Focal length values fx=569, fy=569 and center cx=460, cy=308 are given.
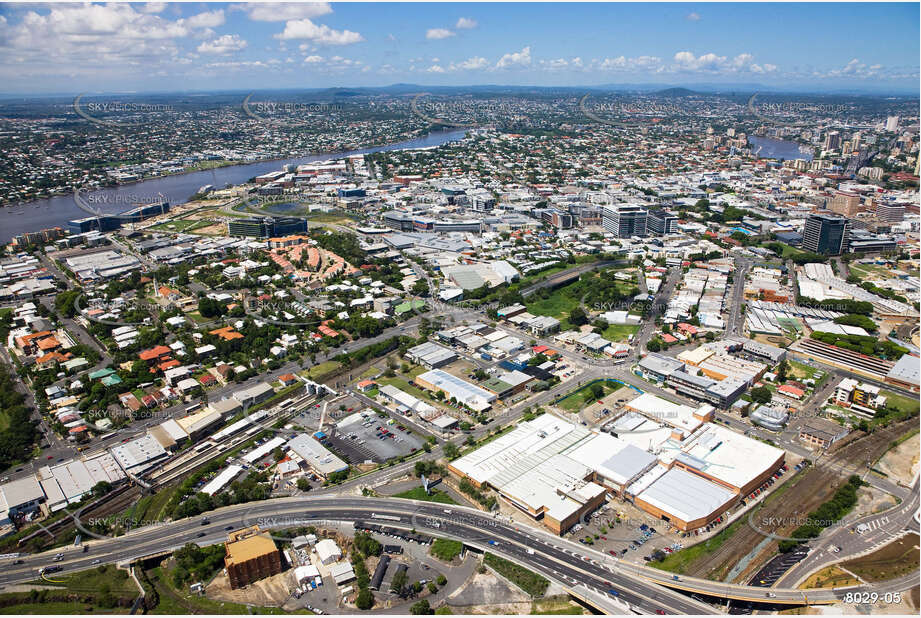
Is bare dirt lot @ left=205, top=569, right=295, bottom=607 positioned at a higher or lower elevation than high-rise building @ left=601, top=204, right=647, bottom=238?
lower

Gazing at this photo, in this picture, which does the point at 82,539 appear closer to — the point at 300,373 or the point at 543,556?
the point at 300,373

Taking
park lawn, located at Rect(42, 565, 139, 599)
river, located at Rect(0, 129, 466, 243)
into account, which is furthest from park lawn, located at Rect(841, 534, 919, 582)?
river, located at Rect(0, 129, 466, 243)

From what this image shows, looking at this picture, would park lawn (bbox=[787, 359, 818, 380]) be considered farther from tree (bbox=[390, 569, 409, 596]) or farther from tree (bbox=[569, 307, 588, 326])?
tree (bbox=[390, 569, 409, 596])

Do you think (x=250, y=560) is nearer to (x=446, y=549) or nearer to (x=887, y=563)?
(x=446, y=549)

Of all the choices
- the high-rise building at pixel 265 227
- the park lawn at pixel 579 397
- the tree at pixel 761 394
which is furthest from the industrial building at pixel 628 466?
the high-rise building at pixel 265 227

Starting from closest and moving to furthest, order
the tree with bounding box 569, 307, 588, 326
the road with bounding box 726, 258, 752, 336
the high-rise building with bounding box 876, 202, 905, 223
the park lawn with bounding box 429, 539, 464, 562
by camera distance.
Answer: the park lawn with bounding box 429, 539, 464, 562, the road with bounding box 726, 258, 752, 336, the tree with bounding box 569, 307, 588, 326, the high-rise building with bounding box 876, 202, 905, 223
